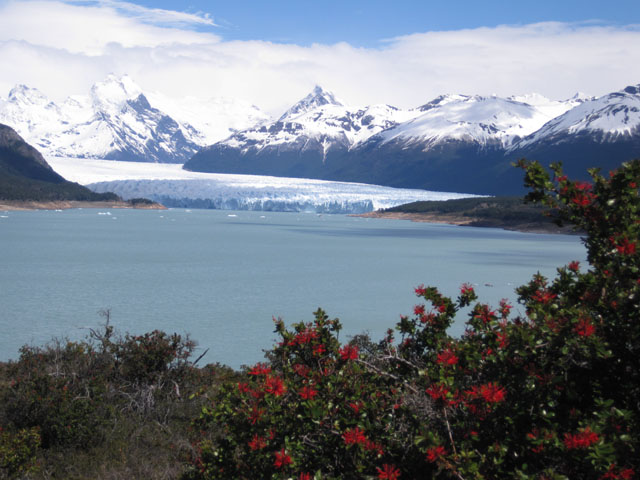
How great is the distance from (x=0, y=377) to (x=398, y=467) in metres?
11.3

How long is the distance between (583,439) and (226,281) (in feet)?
123

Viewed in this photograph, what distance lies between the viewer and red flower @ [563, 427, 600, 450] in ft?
12.4

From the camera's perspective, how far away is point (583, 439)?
12.4ft

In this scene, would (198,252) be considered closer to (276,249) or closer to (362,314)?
(276,249)

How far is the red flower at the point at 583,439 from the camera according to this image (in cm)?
377

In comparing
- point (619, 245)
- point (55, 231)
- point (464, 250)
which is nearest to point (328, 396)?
point (619, 245)

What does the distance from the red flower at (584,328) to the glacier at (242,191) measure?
124m

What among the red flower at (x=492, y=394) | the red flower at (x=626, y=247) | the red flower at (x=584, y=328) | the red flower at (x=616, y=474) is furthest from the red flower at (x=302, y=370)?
the red flower at (x=626, y=247)

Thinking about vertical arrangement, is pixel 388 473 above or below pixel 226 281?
above

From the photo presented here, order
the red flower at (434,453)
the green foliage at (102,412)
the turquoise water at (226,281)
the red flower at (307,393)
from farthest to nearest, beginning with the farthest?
the turquoise water at (226,281) < the green foliage at (102,412) < the red flower at (307,393) < the red flower at (434,453)

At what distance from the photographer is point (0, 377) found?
43.6 feet

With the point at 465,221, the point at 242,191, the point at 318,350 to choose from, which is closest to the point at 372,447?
the point at 318,350

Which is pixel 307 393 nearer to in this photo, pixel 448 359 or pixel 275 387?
pixel 275 387

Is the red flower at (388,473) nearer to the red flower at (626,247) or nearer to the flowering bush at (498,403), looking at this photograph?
the flowering bush at (498,403)
